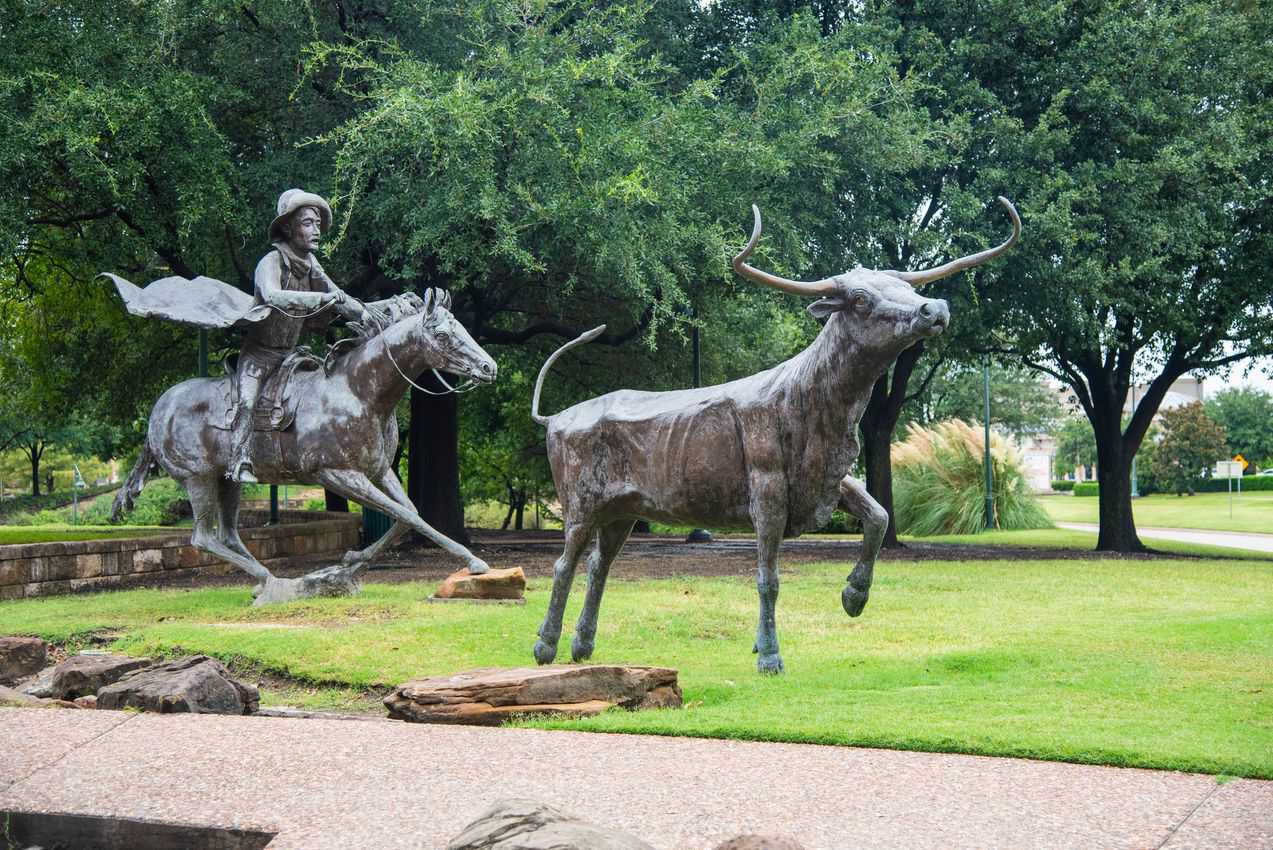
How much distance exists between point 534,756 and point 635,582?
8771 millimetres

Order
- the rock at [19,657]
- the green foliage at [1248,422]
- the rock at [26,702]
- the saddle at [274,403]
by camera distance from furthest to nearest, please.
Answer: the green foliage at [1248,422]
the saddle at [274,403]
the rock at [19,657]
the rock at [26,702]

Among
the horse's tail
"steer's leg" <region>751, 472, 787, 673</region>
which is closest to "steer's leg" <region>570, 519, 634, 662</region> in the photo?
"steer's leg" <region>751, 472, 787, 673</region>

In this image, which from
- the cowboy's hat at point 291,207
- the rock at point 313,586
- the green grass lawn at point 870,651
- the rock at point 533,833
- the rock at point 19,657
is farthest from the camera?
the cowboy's hat at point 291,207

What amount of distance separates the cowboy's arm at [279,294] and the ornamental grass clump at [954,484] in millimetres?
21951

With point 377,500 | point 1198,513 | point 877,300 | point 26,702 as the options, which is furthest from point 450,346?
point 1198,513

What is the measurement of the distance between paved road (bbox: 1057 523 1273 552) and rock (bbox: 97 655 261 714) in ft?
79.1

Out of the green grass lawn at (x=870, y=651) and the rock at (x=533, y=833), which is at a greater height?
the rock at (x=533, y=833)

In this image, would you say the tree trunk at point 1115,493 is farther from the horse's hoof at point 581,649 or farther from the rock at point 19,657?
the rock at point 19,657

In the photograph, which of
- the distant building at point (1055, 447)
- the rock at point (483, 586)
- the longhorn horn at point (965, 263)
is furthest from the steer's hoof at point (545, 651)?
the distant building at point (1055, 447)

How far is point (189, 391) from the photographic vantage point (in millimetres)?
12375

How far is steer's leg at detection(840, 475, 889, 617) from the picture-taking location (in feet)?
24.6

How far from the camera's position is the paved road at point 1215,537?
1126 inches

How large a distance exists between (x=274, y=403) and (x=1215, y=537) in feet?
94.5

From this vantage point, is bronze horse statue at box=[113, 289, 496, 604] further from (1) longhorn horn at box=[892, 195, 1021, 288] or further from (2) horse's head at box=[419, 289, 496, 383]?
(1) longhorn horn at box=[892, 195, 1021, 288]
